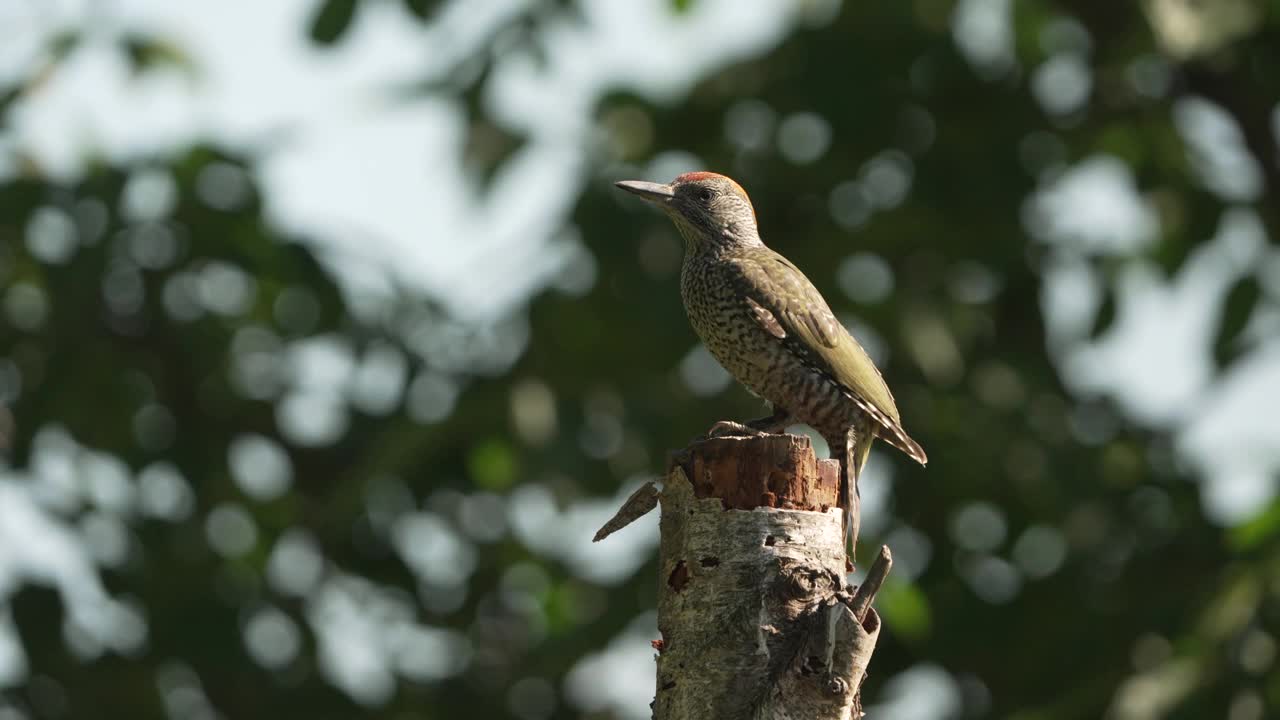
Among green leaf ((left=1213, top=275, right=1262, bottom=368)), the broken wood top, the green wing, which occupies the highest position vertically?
the broken wood top

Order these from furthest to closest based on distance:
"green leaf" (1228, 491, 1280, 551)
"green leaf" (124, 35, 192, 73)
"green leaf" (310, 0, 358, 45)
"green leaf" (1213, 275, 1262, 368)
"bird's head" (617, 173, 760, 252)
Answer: "green leaf" (124, 35, 192, 73)
"green leaf" (1213, 275, 1262, 368)
"green leaf" (310, 0, 358, 45)
"bird's head" (617, 173, 760, 252)
"green leaf" (1228, 491, 1280, 551)

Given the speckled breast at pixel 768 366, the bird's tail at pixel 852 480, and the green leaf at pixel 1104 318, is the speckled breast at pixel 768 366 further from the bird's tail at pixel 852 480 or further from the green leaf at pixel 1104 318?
the green leaf at pixel 1104 318

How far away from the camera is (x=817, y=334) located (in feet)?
16.5

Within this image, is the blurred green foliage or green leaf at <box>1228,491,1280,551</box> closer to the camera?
green leaf at <box>1228,491,1280,551</box>

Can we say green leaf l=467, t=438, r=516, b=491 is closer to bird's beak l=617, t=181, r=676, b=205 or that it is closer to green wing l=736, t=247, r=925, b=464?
bird's beak l=617, t=181, r=676, b=205

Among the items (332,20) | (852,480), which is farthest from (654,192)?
(852,480)

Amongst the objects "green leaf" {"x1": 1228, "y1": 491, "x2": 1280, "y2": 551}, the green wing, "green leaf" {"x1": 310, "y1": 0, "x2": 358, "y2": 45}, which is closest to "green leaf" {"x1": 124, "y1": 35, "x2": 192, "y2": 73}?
"green leaf" {"x1": 310, "y1": 0, "x2": 358, "y2": 45}

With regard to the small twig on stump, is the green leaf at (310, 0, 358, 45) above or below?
above

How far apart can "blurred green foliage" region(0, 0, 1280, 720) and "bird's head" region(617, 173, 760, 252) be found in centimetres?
101

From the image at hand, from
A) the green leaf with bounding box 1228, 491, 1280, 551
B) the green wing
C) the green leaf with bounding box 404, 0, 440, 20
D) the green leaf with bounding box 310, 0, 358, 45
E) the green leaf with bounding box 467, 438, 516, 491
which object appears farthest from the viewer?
the green leaf with bounding box 467, 438, 516, 491

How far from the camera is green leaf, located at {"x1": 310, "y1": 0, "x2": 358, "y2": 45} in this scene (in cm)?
576

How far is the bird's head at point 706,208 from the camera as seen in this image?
5535 mm

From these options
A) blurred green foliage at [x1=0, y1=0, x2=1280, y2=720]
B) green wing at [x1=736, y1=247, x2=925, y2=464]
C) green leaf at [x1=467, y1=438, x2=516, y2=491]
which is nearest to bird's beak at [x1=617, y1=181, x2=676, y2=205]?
green wing at [x1=736, y1=247, x2=925, y2=464]

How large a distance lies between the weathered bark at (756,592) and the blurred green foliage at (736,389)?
3.20 metres
